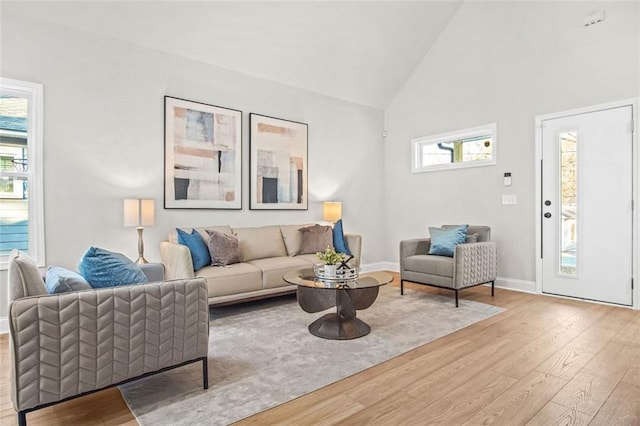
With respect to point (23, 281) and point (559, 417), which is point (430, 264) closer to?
point (559, 417)

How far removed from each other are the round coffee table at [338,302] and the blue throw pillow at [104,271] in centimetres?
129

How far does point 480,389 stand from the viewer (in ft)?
7.01

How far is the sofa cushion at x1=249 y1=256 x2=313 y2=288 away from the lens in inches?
151

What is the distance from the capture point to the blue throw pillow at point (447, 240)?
431 cm

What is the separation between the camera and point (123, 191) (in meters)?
3.89

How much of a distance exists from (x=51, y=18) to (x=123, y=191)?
170 centimetres

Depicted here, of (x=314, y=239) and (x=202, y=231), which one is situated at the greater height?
(x=202, y=231)

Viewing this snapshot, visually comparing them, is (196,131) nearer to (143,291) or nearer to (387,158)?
(143,291)

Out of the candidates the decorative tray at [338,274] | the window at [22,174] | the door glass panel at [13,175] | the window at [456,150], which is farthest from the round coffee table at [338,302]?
the window at [456,150]

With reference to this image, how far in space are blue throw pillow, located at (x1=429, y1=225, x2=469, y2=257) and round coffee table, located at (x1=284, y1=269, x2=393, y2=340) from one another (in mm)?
1402

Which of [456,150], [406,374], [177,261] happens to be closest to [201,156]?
[177,261]

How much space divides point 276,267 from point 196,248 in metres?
0.84

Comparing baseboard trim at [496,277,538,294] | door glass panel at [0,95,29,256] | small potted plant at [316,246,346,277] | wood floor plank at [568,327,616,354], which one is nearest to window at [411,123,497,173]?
baseboard trim at [496,277,538,294]

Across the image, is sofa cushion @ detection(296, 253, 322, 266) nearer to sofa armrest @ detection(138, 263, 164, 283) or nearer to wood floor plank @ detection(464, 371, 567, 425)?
sofa armrest @ detection(138, 263, 164, 283)
